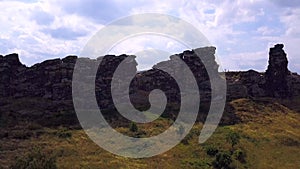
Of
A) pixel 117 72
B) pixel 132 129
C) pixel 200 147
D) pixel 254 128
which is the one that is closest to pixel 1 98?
pixel 117 72

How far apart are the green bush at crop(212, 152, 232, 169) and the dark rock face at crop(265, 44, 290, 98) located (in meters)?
51.4

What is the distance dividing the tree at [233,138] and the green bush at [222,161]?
20.4ft

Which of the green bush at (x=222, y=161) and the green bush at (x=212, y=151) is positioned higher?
the green bush at (x=212, y=151)

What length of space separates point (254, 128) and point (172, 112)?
21483 mm

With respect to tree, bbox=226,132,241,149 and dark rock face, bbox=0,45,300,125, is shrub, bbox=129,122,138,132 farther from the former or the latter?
tree, bbox=226,132,241,149

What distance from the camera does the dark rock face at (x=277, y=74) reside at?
12400 cm

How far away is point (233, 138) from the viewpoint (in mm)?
85000

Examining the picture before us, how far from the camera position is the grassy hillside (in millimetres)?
73812

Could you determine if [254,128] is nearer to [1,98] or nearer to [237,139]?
[237,139]

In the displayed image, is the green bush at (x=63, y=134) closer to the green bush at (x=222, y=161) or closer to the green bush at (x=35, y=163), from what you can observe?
the green bush at (x=35, y=163)

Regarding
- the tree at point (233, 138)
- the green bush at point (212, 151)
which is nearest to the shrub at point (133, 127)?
the green bush at point (212, 151)

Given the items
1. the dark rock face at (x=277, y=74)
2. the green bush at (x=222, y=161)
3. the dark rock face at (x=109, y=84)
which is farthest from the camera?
the dark rock face at (x=277, y=74)

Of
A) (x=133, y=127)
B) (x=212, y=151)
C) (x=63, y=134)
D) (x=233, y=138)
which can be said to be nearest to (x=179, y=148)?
(x=212, y=151)

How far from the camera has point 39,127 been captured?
9275cm
